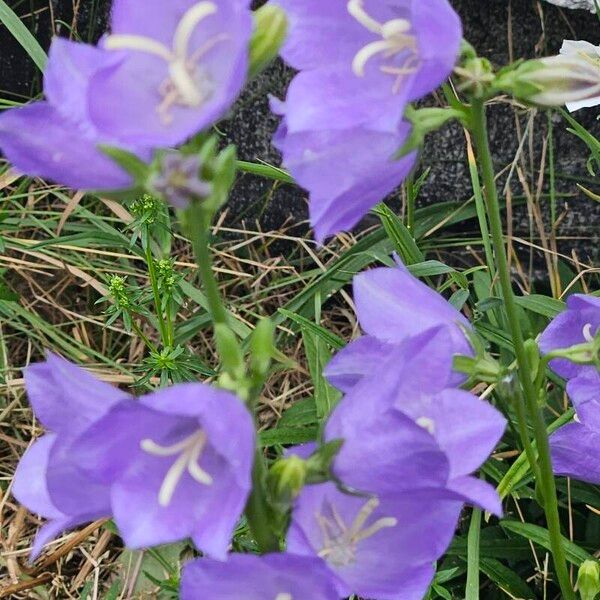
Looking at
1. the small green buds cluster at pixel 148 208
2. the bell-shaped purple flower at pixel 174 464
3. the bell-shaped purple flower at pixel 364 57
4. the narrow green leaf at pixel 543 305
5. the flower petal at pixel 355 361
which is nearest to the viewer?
the bell-shaped purple flower at pixel 174 464

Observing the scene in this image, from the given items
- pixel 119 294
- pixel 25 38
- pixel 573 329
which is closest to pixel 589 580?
pixel 573 329

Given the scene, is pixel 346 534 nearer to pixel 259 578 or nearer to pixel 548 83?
pixel 259 578

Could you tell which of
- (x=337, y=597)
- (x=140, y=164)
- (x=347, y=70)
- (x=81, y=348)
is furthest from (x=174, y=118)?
(x=81, y=348)

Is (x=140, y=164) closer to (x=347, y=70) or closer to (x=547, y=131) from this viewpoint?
(x=347, y=70)

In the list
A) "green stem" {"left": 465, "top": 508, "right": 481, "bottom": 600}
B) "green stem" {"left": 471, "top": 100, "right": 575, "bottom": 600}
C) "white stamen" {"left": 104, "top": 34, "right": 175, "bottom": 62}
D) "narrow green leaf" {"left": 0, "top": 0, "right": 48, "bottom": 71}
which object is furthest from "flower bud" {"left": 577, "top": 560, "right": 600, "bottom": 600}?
"narrow green leaf" {"left": 0, "top": 0, "right": 48, "bottom": 71}

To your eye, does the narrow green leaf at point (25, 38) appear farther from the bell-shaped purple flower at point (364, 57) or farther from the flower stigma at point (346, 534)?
the flower stigma at point (346, 534)

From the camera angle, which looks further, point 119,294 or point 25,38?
point 25,38

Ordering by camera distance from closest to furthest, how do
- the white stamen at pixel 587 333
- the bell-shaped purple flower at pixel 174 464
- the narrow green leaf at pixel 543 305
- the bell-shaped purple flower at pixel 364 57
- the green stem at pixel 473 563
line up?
the bell-shaped purple flower at pixel 174 464 < the bell-shaped purple flower at pixel 364 57 < the white stamen at pixel 587 333 < the green stem at pixel 473 563 < the narrow green leaf at pixel 543 305

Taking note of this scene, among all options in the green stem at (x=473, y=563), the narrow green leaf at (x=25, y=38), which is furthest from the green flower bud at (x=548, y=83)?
the narrow green leaf at (x=25, y=38)
